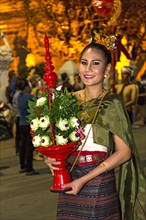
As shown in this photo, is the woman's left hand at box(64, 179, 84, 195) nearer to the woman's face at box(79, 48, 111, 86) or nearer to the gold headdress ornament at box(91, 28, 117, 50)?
the woman's face at box(79, 48, 111, 86)

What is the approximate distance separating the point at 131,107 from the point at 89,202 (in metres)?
9.20

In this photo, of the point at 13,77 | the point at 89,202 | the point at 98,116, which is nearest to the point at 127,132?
the point at 98,116

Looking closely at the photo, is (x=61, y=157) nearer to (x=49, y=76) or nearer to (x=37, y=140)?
(x=37, y=140)

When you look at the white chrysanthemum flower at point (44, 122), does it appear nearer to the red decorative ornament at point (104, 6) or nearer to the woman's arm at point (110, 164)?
the woman's arm at point (110, 164)

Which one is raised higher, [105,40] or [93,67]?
[105,40]

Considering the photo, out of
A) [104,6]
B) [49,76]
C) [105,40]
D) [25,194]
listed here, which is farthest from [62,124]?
[104,6]

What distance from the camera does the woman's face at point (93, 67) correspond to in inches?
174

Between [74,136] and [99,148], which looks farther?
[99,148]

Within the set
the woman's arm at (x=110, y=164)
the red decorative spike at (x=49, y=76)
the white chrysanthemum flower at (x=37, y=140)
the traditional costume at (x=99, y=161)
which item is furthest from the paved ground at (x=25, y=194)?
the red decorative spike at (x=49, y=76)

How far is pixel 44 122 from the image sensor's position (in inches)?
164

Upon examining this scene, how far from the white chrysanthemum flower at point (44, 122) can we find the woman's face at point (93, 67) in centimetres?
43

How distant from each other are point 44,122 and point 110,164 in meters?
0.52

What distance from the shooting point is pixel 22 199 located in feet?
29.0

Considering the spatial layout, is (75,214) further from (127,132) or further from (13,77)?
(13,77)
